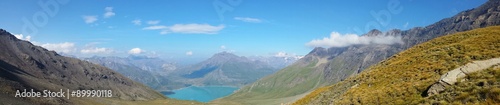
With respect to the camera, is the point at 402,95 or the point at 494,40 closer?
the point at 402,95

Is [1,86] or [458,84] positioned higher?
[1,86]

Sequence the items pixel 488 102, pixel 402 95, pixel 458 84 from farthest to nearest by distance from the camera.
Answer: pixel 402 95, pixel 458 84, pixel 488 102

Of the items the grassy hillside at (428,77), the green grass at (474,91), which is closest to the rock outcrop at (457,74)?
the green grass at (474,91)

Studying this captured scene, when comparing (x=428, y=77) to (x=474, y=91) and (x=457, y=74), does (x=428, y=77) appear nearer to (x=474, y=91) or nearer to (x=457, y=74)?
(x=457, y=74)

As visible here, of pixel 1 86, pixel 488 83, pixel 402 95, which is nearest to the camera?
pixel 488 83

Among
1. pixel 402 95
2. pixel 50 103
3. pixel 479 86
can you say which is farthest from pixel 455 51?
pixel 50 103

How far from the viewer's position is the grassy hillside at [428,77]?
83.2 ft

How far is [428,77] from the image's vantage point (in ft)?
111

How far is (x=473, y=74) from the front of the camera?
27438 millimetres

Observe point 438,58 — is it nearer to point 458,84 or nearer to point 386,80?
point 386,80

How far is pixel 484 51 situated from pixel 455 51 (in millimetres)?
4506

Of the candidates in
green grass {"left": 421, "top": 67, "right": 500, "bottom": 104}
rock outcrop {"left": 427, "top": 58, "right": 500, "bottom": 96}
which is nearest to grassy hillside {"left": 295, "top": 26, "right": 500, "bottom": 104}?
green grass {"left": 421, "top": 67, "right": 500, "bottom": 104}

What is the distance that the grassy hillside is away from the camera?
25369mm

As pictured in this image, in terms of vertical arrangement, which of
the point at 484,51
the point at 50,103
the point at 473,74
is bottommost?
the point at 473,74
